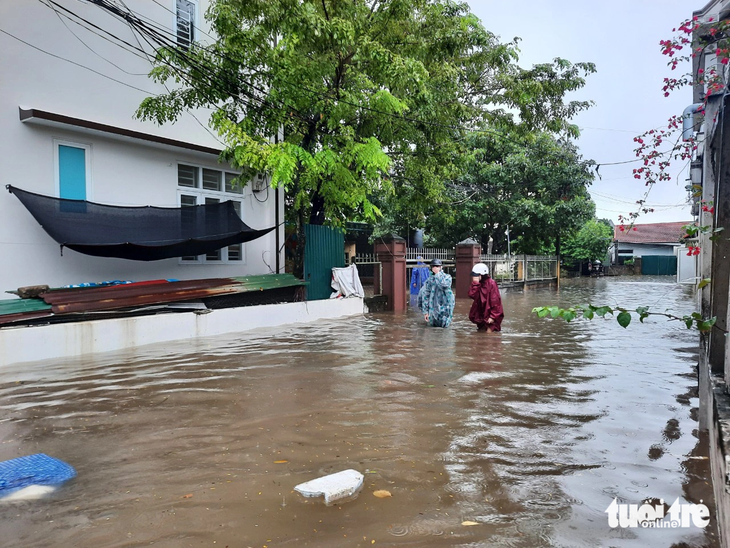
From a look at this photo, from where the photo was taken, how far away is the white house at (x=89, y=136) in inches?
318

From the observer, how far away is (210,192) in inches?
438

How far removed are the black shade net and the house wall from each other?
45107mm

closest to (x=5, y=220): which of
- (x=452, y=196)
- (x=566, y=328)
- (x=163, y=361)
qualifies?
(x=163, y=361)

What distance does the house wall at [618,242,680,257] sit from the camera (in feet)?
154

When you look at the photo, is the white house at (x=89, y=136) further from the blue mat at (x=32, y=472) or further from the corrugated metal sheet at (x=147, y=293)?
the blue mat at (x=32, y=472)

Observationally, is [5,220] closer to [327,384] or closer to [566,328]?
[327,384]

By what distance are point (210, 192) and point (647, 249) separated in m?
45.8

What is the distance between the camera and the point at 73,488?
3.28 m

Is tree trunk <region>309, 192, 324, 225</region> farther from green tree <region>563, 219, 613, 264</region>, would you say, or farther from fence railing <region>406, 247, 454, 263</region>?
green tree <region>563, 219, 613, 264</region>

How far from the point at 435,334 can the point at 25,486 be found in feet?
25.3

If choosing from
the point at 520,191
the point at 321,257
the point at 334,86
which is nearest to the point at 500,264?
the point at 520,191

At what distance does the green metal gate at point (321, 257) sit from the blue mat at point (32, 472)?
29.3 feet

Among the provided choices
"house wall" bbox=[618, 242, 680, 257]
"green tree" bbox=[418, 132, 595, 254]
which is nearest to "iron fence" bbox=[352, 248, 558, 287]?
"green tree" bbox=[418, 132, 595, 254]

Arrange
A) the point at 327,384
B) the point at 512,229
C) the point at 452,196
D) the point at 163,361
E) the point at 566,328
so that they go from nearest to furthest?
the point at 327,384
the point at 163,361
the point at 566,328
the point at 452,196
the point at 512,229
